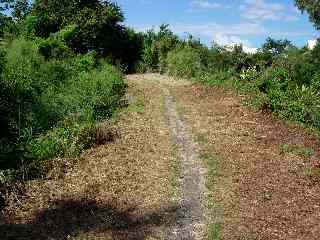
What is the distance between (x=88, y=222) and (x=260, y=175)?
5.17m

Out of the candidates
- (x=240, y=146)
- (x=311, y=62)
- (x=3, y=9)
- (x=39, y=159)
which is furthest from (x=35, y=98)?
(x=311, y=62)

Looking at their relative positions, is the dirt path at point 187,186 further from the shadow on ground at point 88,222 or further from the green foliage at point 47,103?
the green foliage at point 47,103

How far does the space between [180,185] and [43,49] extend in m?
21.9

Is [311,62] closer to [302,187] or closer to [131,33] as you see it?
[131,33]

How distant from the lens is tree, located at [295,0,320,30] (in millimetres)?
34750

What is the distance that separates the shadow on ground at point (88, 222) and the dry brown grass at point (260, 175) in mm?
1459

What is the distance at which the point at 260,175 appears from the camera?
14.1 meters

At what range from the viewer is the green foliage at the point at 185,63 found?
36281 millimetres

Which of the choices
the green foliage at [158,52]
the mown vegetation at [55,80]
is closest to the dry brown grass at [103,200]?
the mown vegetation at [55,80]

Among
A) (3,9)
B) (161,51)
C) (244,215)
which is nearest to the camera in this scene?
(244,215)

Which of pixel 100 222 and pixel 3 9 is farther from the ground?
pixel 3 9

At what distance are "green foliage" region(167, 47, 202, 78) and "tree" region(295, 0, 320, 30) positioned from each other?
7369mm

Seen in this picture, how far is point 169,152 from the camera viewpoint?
15945 millimetres

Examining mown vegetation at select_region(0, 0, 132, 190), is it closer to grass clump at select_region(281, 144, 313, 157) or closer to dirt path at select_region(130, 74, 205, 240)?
dirt path at select_region(130, 74, 205, 240)
